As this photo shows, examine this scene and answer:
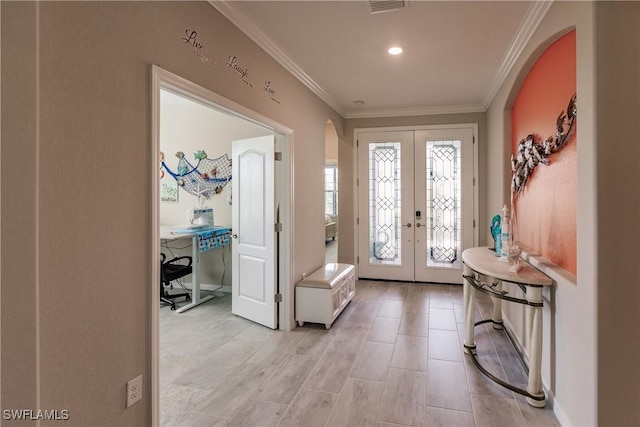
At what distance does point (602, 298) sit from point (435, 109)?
3911mm

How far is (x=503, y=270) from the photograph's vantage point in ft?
7.70

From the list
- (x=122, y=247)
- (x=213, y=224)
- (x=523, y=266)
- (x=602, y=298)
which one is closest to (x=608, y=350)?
(x=602, y=298)

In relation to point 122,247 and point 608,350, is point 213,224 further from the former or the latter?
point 608,350

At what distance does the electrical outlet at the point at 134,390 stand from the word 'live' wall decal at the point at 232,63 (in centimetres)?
183

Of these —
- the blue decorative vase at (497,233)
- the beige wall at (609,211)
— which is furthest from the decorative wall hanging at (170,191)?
the beige wall at (609,211)

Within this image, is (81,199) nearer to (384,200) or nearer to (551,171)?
(551,171)

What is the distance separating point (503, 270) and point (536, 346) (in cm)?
50

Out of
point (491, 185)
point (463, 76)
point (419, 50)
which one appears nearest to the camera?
point (419, 50)

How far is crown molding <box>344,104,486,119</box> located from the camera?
16.1ft

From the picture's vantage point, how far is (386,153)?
5.27 metres

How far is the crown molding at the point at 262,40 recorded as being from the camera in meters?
2.28

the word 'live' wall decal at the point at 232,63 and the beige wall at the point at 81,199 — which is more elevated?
the word 'live' wall decal at the point at 232,63

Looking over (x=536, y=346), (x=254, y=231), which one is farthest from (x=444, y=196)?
(x=536, y=346)

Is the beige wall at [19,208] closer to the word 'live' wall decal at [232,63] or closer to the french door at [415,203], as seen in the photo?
the word 'live' wall decal at [232,63]
